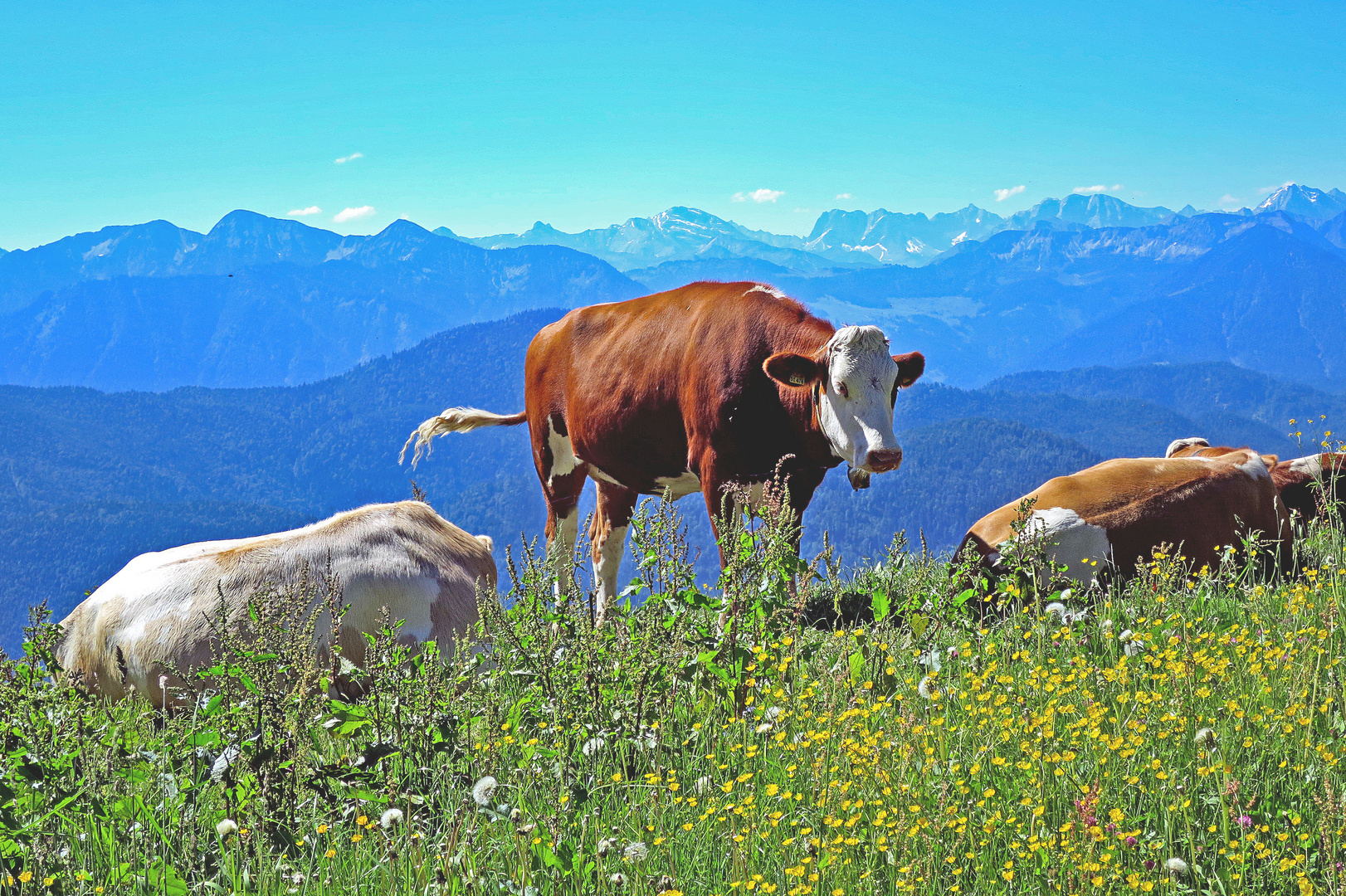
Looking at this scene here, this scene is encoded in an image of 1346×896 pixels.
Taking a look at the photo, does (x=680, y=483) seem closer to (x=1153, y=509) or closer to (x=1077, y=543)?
(x=1077, y=543)

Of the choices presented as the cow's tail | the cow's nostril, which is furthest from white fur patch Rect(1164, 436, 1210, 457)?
the cow's tail

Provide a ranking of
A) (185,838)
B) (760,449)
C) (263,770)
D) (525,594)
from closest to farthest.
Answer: (185,838) < (263,770) < (525,594) < (760,449)

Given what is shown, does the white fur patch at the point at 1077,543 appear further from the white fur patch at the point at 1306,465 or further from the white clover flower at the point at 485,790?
the white clover flower at the point at 485,790

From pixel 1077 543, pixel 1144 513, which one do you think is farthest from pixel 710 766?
pixel 1144 513

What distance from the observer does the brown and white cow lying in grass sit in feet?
→ 23.9

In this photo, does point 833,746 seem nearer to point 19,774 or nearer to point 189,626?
point 19,774

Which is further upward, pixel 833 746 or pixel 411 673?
pixel 411 673

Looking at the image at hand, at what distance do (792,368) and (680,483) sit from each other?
1998mm

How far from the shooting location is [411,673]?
13.6 feet

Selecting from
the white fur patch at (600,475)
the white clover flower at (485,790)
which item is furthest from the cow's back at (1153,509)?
the white clover flower at (485,790)

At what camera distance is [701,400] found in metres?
8.09

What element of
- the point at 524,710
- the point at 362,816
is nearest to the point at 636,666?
the point at 524,710

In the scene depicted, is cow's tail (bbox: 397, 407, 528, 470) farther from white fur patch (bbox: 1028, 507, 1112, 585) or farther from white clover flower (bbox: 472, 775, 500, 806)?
white clover flower (bbox: 472, 775, 500, 806)

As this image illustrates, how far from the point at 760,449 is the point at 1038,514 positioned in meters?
2.10
